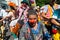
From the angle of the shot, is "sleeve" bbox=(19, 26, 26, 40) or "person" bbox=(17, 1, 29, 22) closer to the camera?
"sleeve" bbox=(19, 26, 26, 40)

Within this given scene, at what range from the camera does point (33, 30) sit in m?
5.13

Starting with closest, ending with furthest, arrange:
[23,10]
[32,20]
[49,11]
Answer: [32,20], [49,11], [23,10]

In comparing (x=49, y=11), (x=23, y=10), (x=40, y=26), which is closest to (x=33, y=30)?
(x=40, y=26)

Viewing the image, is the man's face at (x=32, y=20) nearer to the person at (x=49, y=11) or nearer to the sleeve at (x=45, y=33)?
the sleeve at (x=45, y=33)

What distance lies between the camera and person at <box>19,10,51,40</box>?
5105mm

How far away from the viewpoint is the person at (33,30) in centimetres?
511

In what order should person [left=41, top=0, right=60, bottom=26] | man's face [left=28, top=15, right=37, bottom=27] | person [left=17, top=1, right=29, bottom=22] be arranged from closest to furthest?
man's face [left=28, top=15, right=37, bottom=27] → person [left=41, top=0, right=60, bottom=26] → person [left=17, top=1, right=29, bottom=22]

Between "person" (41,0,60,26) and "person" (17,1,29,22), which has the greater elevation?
"person" (41,0,60,26)

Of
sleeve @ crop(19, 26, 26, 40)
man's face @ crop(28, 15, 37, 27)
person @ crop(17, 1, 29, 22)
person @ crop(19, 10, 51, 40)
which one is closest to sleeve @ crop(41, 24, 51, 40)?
person @ crop(19, 10, 51, 40)

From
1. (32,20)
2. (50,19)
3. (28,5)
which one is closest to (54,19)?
(50,19)

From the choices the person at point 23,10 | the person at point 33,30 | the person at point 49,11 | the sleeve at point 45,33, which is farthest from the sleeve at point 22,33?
the person at point 23,10

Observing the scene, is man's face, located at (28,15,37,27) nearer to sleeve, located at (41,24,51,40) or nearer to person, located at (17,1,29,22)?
sleeve, located at (41,24,51,40)

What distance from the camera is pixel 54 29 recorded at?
5355mm

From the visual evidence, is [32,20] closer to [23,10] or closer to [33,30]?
[33,30]
